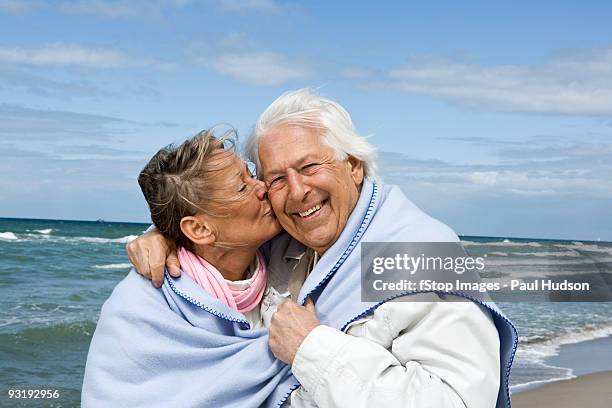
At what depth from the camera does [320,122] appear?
242 centimetres

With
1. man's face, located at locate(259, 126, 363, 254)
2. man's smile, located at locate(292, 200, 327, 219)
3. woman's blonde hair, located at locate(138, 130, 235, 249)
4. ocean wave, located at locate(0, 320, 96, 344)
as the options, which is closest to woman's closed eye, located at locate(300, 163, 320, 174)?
man's face, located at locate(259, 126, 363, 254)

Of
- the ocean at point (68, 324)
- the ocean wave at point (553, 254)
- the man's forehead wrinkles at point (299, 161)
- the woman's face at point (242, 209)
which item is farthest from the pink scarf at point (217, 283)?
the ocean wave at point (553, 254)

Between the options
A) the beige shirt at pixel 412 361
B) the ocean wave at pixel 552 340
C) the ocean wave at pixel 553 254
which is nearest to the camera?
the beige shirt at pixel 412 361

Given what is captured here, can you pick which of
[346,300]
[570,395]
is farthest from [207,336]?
[570,395]

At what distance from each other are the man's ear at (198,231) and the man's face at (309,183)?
22cm

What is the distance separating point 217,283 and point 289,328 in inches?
15.1

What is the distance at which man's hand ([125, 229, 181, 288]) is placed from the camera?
8.05 ft

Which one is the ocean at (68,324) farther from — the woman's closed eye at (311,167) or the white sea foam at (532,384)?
the woman's closed eye at (311,167)

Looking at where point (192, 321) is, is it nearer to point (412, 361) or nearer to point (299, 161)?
point (299, 161)

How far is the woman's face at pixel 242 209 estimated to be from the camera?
242cm

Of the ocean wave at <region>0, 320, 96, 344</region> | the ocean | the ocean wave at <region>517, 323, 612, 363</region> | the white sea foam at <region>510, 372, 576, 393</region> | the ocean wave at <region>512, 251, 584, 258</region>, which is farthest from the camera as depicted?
the ocean wave at <region>512, 251, 584, 258</region>

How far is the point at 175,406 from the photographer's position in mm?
2377

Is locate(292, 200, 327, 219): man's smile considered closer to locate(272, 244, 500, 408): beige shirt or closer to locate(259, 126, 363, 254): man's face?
locate(259, 126, 363, 254): man's face

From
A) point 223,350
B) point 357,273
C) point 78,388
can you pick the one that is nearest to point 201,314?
point 223,350
